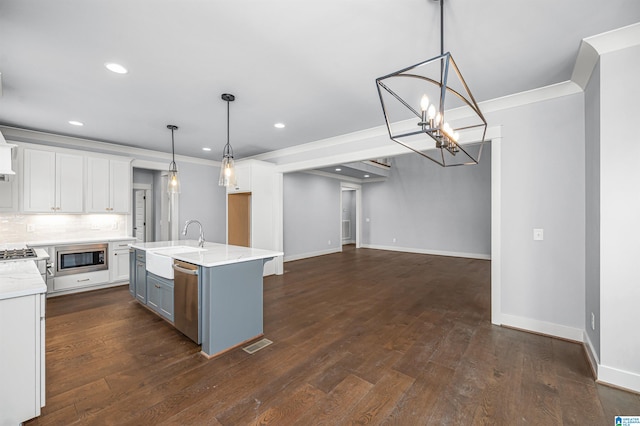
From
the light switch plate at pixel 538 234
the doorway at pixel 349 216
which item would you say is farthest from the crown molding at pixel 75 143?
the light switch plate at pixel 538 234

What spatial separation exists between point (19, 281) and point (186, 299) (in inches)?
46.9

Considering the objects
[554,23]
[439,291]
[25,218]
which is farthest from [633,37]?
[25,218]

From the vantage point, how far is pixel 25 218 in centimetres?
448

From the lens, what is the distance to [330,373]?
7.48 feet

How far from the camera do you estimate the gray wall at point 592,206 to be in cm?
229

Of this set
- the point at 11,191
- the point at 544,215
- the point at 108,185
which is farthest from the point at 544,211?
the point at 11,191

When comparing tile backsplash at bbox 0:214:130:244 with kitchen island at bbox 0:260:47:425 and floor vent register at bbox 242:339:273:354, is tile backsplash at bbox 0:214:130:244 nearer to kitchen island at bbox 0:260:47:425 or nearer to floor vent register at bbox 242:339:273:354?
kitchen island at bbox 0:260:47:425

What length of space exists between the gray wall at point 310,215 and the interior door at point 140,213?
3582 mm

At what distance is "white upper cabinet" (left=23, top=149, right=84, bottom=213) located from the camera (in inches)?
168

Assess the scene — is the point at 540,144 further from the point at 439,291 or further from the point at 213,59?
the point at 213,59

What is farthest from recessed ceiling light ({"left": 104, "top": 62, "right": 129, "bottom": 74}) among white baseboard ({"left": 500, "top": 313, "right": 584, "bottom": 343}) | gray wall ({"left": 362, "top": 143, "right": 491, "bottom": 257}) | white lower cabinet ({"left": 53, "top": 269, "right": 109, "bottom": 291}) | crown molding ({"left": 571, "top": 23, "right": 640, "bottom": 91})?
gray wall ({"left": 362, "top": 143, "right": 491, "bottom": 257})

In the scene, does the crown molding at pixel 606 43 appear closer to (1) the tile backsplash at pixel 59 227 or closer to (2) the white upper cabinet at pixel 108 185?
(2) the white upper cabinet at pixel 108 185

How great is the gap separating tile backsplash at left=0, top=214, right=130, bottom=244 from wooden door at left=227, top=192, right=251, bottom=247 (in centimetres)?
189

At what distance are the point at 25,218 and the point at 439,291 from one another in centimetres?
683
